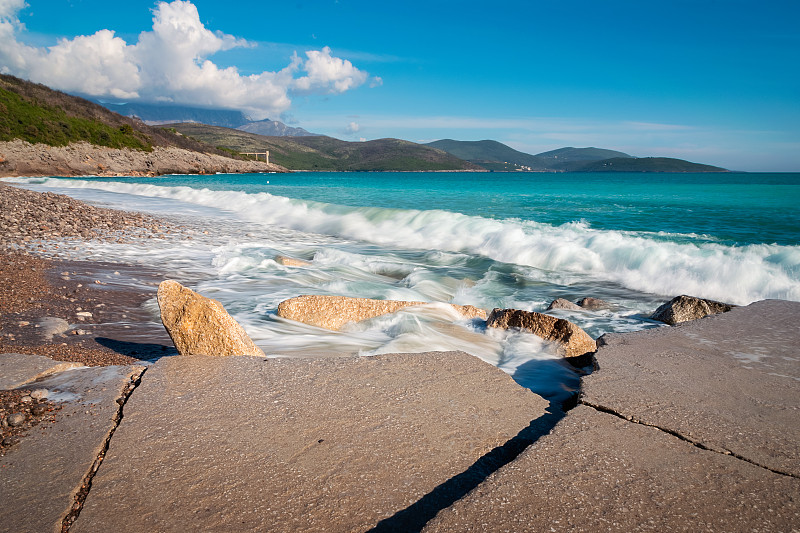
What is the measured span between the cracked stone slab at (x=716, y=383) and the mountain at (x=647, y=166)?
135 meters

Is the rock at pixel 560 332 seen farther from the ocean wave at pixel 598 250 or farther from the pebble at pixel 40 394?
the ocean wave at pixel 598 250

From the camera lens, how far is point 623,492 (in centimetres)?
182

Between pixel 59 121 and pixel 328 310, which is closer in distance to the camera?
pixel 328 310

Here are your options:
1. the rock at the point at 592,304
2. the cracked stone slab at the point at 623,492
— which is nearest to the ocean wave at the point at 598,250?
the rock at the point at 592,304

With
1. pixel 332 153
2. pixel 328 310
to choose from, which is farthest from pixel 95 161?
pixel 332 153

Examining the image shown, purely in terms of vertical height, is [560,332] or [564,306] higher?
[560,332]

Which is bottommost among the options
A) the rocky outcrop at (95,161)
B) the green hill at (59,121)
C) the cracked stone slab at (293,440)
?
the cracked stone slab at (293,440)

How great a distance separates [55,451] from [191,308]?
1.45 meters

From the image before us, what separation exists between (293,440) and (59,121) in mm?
59788

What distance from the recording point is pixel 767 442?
7.41ft

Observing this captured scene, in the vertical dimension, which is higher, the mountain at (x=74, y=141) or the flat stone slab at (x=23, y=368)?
the mountain at (x=74, y=141)

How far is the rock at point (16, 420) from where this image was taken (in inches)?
89.4

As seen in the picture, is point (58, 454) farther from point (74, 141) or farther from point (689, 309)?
point (74, 141)

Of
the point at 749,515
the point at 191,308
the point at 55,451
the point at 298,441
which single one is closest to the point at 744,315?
the point at 749,515
